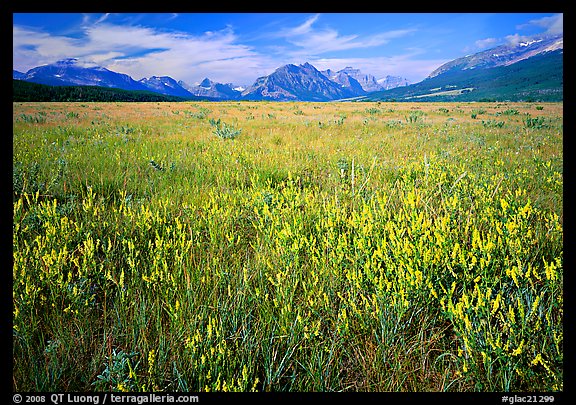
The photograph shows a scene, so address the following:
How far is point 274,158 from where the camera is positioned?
6301 millimetres

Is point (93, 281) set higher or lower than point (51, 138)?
lower

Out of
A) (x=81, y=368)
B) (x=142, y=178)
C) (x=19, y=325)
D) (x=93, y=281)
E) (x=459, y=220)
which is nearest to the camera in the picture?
(x=81, y=368)

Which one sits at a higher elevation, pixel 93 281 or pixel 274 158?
pixel 274 158

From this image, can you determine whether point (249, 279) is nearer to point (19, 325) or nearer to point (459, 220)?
point (19, 325)

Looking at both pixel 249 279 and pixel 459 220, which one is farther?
pixel 459 220
